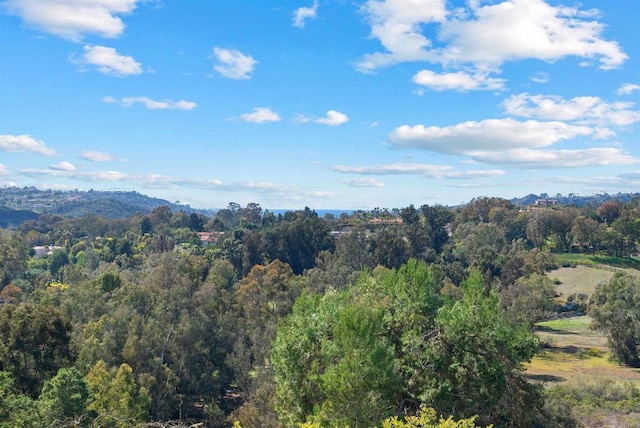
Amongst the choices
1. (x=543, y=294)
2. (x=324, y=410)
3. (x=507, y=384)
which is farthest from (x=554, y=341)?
(x=324, y=410)

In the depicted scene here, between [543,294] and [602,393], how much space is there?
997 inches

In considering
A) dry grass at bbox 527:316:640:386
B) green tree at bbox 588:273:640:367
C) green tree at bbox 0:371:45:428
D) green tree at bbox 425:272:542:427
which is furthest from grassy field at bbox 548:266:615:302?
green tree at bbox 0:371:45:428

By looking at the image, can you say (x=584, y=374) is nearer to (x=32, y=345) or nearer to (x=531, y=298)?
(x=531, y=298)

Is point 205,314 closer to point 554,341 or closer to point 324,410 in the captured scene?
point 324,410

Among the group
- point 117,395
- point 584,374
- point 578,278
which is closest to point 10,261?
point 117,395

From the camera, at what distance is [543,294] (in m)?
51.6

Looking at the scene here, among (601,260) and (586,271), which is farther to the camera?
(601,260)

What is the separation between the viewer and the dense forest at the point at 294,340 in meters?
15.4

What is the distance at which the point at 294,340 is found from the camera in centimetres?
1761

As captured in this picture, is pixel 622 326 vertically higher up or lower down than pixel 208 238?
lower down

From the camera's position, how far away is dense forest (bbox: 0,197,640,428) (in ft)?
50.5

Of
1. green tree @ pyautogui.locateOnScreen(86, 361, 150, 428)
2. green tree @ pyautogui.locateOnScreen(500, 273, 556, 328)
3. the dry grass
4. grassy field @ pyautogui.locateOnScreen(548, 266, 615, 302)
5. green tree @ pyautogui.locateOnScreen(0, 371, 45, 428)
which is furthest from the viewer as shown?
grassy field @ pyautogui.locateOnScreen(548, 266, 615, 302)

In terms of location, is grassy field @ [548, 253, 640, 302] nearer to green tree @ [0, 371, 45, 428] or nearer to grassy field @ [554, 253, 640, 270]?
grassy field @ [554, 253, 640, 270]

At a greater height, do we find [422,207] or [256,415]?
[422,207]
